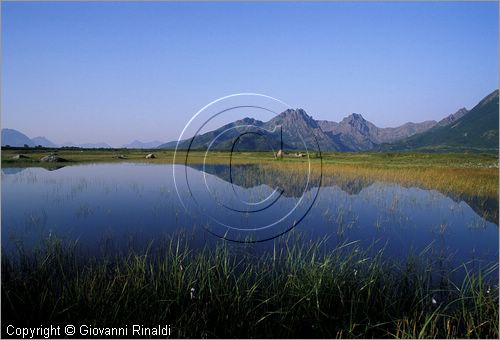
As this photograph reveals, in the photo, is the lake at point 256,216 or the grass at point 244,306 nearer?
the grass at point 244,306

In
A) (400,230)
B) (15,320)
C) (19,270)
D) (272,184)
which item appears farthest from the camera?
(272,184)

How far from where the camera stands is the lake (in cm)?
1280

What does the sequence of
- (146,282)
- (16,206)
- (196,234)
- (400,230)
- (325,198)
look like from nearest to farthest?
1. (146,282)
2. (196,234)
3. (400,230)
4. (16,206)
5. (325,198)

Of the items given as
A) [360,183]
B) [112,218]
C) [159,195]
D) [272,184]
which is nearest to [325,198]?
[272,184]

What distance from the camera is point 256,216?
1683 cm

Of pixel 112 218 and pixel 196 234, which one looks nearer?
pixel 196 234

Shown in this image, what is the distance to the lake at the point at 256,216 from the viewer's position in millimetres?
12805

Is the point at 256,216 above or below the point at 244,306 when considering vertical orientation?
above

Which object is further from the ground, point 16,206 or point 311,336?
point 16,206

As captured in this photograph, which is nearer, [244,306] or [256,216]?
[244,306]

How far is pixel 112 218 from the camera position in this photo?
16.0 metres

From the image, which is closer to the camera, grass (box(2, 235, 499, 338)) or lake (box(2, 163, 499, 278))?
grass (box(2, 235, 499, 338))

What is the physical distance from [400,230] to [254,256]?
738 cm

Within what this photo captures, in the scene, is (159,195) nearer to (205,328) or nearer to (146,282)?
(146,282)
